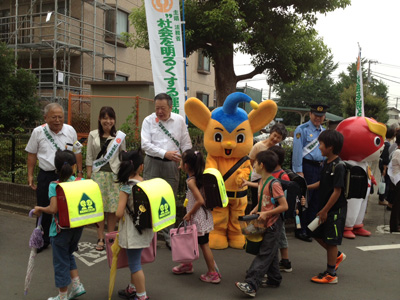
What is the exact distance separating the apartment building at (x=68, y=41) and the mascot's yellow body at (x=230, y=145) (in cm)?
1114

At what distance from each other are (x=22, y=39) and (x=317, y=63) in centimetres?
1286

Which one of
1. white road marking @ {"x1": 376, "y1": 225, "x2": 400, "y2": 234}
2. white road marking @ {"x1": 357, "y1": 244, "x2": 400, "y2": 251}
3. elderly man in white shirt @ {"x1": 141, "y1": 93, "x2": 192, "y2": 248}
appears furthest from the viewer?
white road marking @ {"x1": 376, "y1": 225, "x2": 400, "y2": 234}

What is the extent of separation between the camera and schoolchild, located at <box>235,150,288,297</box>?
11.8 feet

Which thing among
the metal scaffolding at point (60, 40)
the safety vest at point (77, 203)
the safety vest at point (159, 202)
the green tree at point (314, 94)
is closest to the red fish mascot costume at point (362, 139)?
the safety vest at point (159, 202)

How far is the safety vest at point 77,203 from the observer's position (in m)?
3.08

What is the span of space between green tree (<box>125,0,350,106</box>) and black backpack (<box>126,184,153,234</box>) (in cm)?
818

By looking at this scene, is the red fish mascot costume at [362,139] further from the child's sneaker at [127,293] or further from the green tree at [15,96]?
the green tree at [15,96]

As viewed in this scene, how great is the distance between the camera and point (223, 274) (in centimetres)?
423

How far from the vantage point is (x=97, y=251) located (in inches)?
191

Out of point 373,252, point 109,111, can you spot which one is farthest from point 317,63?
point 109,111

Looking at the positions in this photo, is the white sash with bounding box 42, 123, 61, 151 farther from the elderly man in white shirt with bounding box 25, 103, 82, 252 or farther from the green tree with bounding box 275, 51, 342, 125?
the green tree with bounding box 275, 51, 342, 125

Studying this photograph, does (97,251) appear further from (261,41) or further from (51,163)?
(261,41)

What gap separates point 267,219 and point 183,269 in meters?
1.22

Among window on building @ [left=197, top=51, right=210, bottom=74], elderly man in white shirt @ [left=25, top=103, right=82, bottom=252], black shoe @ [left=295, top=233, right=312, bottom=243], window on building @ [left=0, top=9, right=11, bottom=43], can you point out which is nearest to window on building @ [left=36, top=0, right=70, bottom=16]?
window on building @ [left=0, top=9, right=11, bottom=43]
